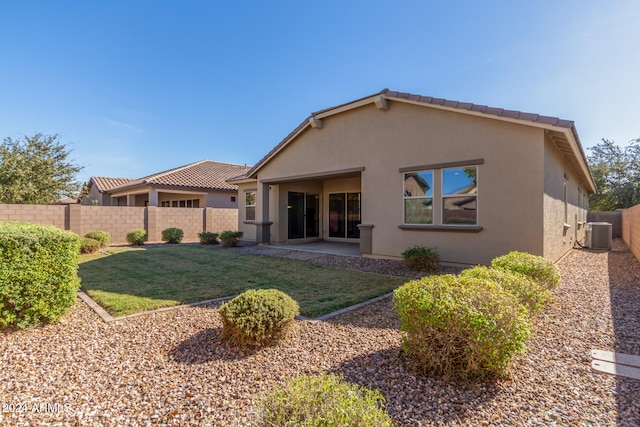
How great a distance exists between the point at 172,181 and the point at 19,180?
9000mm

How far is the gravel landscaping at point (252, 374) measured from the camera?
8.40 feet

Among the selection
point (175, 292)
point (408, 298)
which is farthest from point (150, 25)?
point (408, 298)

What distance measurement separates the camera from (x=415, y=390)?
2908mm

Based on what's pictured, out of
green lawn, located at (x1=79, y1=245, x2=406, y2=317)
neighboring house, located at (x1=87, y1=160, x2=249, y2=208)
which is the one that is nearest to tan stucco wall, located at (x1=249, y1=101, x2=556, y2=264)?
green lawn, located at (x1=79, y1=245, x2=406, y2=317)

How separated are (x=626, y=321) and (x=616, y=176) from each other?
130 ft

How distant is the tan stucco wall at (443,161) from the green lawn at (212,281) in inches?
95.7

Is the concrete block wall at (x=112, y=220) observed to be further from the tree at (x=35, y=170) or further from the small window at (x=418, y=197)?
the small window at (x=418, y=197)

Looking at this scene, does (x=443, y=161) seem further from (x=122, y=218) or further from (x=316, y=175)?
(x=122, y=218)

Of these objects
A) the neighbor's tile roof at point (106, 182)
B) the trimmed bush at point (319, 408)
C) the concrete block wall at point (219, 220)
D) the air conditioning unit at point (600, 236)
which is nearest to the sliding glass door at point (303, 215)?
the concrete block wall at point (219, 220)

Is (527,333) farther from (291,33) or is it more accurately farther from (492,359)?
(291,33)

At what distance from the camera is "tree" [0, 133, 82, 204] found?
763 inches

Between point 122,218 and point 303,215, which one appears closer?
point 303,215

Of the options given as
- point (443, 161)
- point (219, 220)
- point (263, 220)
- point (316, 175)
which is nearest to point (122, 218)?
point (219, 220)

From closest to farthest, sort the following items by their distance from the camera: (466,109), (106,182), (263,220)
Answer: (466,109)
(263,220)
(106,182)
